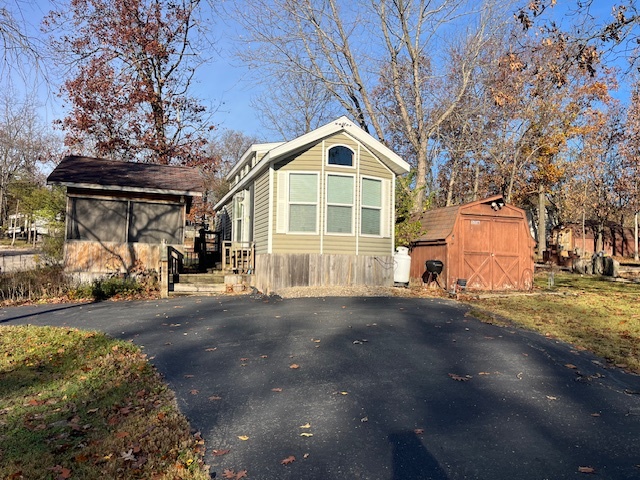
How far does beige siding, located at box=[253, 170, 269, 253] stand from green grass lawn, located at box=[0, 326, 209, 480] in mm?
7315

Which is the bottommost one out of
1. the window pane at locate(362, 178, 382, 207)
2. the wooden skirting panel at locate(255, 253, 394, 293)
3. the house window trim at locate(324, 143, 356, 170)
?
the wooden skirting panel at locate(255, 253, 394, 293)

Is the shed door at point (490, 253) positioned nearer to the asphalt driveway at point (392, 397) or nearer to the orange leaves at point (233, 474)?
the asphalt driveway at point (392, 397)

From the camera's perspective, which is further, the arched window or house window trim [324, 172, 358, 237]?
the arched window

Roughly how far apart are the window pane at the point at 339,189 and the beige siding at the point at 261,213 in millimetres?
1923

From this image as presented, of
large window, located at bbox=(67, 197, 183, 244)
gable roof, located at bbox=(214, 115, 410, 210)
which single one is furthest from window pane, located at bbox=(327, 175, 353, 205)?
large window, located at bbox=(67, 197, 183, 244)

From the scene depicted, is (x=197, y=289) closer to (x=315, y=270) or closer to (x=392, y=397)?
(x=315, y=270)

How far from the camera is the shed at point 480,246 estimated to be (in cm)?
1580

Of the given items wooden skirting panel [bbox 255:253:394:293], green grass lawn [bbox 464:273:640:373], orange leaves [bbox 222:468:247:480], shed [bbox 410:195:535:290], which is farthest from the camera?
shed [bbox 410:195:535:290]

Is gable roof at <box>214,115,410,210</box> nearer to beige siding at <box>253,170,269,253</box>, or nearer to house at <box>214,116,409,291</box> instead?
house at <box>214,116,409,291</box>

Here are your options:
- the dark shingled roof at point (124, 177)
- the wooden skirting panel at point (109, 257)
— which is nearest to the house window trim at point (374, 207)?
the dark shingled roof at point (124, 177)

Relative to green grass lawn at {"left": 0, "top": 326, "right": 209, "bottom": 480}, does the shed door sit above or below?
above

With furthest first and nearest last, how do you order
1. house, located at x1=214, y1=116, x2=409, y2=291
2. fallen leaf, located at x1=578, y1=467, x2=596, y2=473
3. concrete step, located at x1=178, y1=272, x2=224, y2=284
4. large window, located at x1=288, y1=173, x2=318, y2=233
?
concrete step, located at x1=178, y1=272, x2=224, y2=284
large window, located at x1=288, y1=173, x2=318, y2=233
house, located at x1=214, y1=116, x2=409, y2=291
fallen leaf, located at x1=578, y1=467, x2=596, y2=473

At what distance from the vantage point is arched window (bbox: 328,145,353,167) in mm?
14828

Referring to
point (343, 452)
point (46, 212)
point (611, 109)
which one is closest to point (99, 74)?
point (46, 212)
